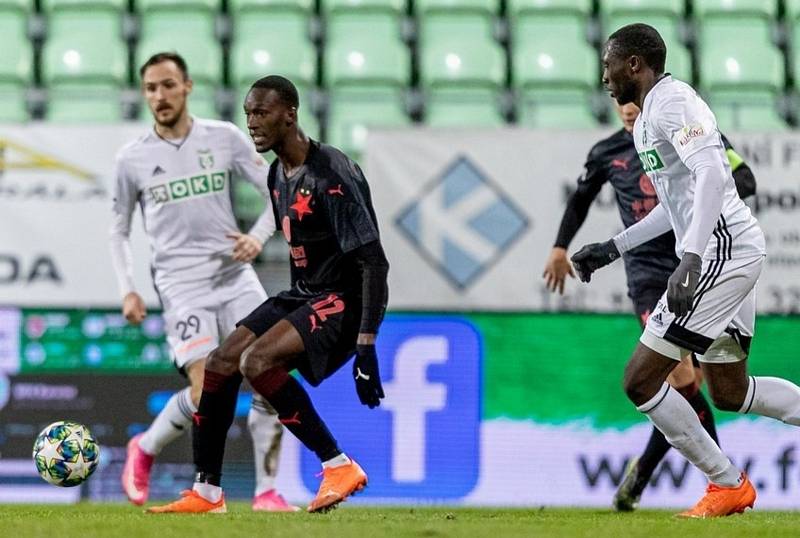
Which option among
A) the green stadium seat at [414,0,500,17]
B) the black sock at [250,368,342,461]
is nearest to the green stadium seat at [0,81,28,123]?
the green stadium seat at [414,0,500,17]

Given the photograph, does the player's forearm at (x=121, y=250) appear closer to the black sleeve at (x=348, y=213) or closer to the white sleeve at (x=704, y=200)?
the black sleeve at (x=348, y=213)

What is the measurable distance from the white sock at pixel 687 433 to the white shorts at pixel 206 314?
2.55 m

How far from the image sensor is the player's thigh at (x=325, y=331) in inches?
254

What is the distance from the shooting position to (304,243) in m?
6.61

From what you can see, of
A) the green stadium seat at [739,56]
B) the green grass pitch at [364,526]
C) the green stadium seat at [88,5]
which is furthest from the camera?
the green stadium seat at [88,5]

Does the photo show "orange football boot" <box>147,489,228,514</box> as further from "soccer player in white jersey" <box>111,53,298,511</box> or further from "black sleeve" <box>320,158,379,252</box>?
"black sleeve" <box>320,158,379,252</box>

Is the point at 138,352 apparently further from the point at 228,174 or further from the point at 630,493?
the point at 630,493

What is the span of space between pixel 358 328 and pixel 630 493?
208 centimetres

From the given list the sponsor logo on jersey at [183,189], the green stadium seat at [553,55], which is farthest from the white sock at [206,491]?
the green stadium seat at [553,55]

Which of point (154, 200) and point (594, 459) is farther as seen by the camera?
point (594, 459)

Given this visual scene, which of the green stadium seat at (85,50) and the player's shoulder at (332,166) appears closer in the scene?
the player's shoulder at (332,166)

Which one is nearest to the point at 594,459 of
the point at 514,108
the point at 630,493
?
the point at 630,493

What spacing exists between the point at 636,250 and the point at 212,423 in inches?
96.6

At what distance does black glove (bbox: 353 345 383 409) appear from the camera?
20.5 ft
